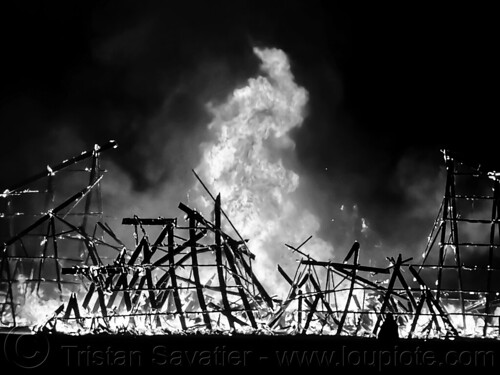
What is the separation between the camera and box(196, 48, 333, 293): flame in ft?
114

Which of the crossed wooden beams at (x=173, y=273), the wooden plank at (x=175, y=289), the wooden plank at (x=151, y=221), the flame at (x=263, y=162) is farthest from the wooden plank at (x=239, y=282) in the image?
the flame at (x=263, y=162)

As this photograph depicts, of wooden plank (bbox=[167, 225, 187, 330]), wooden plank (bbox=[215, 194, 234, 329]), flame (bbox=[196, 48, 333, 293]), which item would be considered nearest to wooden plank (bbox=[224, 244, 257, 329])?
wooden plank (bbox=[215, 194, 234, 329])

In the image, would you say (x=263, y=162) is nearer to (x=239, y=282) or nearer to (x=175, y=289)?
(x=239, y=282)

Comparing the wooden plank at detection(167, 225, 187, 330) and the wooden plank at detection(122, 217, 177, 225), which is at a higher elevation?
the wooden plank at detection(122, 217, 177, 225)

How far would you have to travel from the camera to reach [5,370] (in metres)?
17.6

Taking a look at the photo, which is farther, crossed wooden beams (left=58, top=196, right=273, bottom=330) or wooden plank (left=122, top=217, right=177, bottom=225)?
wooden plank (left=122, top=217, right=177, bottom=225)

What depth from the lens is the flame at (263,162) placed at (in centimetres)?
3472

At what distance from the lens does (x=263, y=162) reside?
1428 inches

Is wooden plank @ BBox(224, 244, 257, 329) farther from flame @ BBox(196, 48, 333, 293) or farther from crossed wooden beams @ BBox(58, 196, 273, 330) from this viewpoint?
flame @ BBox(196, 48, 333, 293)

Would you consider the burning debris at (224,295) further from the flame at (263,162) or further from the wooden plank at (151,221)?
the flame at (263,162)

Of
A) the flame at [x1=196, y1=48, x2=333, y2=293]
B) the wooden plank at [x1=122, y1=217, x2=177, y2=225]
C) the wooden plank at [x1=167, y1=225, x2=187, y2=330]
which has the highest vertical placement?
the flame at [x1=196, y1=48, x2=333, y2=293]

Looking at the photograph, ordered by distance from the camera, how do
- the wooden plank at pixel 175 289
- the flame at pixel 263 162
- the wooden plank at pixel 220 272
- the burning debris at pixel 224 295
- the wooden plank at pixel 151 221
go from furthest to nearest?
the flame at pixel 263 162 < the wooden plank at pixel 151 221 < the burning debris at pixel 224 295 < the wooden plank at pixel 175 289 < the wooden plank at pixel 220 272

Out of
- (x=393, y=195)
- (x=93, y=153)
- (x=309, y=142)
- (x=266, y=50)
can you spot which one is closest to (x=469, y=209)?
(x=393, y=195)

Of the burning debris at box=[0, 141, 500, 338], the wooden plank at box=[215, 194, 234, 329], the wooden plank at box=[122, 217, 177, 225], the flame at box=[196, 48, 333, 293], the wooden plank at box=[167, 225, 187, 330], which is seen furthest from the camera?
the flame at box=[196, 48, 333, 293]
